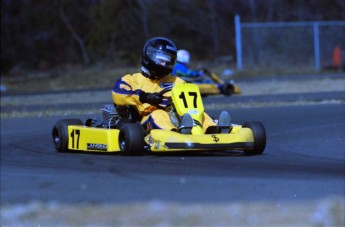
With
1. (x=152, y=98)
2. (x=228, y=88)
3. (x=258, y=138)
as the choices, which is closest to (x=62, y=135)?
(x=152, y=98)

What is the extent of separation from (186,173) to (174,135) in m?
1.26

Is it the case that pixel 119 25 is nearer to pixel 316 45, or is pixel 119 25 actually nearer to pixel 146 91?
pixel 316 45

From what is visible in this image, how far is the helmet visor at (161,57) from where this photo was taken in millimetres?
11102

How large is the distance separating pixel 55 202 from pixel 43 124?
873 centimetres

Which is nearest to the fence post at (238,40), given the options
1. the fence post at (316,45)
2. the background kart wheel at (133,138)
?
the fence post at (316,45)

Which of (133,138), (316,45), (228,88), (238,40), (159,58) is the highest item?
(159,58)

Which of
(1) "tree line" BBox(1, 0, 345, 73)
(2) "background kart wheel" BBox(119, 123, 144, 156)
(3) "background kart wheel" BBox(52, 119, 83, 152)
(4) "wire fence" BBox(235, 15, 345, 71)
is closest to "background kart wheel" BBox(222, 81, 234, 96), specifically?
(4) "wire fence" BBox(235, 15, 345, 71)

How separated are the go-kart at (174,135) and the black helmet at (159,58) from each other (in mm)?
442

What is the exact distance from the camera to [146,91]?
1109 centimetres

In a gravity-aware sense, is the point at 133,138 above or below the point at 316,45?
above

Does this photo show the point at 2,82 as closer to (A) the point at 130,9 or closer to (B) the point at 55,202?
(A) the point at 130,9

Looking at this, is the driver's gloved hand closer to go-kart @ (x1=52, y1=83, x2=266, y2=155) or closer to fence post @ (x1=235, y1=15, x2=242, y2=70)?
go-kart @ (x1=52, y1=83, x2=266, y2=155)

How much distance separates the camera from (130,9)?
139ft

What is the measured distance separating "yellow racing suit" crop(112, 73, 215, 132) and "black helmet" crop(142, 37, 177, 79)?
0.13 m
